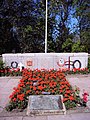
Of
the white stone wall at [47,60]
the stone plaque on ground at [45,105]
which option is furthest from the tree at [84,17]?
the stone plaque on ground at [45,105]

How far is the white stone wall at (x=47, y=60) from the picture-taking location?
1494 centimetres

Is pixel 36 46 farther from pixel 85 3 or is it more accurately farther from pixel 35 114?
pixel 35 114

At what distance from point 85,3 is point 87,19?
1.54 metres

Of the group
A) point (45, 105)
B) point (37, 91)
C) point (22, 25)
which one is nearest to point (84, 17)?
point (22, 25)

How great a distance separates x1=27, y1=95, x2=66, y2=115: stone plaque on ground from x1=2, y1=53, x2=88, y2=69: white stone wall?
7947 millimetres

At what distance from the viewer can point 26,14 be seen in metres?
26.1

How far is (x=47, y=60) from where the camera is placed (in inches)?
588

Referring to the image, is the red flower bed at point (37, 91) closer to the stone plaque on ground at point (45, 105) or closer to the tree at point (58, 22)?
the stone plaque on ground at point (45, 105)

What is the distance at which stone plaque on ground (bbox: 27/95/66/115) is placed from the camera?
20.7 feet

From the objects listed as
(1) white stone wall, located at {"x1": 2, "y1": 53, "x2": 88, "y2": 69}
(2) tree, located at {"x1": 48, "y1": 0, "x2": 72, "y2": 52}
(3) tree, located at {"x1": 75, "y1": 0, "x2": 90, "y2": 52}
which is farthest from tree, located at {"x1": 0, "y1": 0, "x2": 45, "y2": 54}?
(1) white stone wall, located at {"x1": 2, "y1": 53, "x2": 88, "y2": 69}

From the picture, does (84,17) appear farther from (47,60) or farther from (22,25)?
(47,60)

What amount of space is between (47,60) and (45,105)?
8.48 meters

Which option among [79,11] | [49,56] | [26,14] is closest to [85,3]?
[79,11]

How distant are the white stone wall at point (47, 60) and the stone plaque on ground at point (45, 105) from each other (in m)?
7.95
